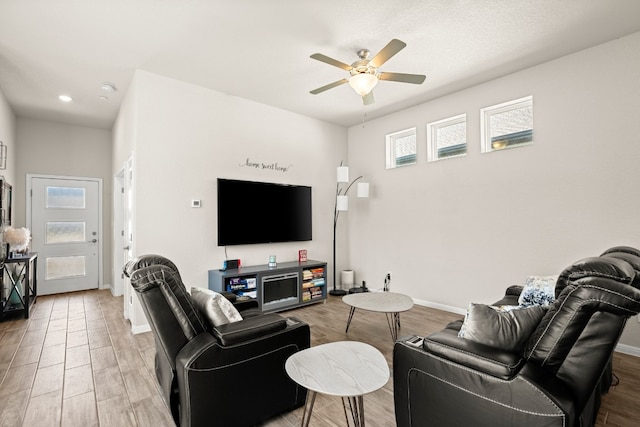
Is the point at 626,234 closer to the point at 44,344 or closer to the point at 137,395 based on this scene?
the point at 137,395

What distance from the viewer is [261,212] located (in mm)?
4586

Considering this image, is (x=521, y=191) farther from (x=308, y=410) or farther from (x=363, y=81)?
(x=308, y=410)

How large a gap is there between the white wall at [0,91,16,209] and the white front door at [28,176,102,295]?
419 mm

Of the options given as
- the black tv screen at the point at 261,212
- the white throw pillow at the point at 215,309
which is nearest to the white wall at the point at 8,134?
the black tv screen at the point at 261,212

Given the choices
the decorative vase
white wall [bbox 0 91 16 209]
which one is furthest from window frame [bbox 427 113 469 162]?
the decorative vase

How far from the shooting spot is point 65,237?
5.57m

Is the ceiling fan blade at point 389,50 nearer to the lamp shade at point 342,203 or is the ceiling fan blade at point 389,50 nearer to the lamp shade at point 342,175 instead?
the lamp shade at point 342,175

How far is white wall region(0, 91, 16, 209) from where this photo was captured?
13.6 ft

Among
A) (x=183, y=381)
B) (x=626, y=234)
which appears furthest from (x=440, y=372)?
(x=626, y=234)

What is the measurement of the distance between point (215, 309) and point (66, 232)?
209 inches

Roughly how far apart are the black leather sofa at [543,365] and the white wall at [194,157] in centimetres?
318

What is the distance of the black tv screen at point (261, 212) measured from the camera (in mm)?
4234

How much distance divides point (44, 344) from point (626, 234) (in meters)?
5.90

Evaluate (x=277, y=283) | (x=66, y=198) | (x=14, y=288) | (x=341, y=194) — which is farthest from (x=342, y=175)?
(x=66, y=198)
